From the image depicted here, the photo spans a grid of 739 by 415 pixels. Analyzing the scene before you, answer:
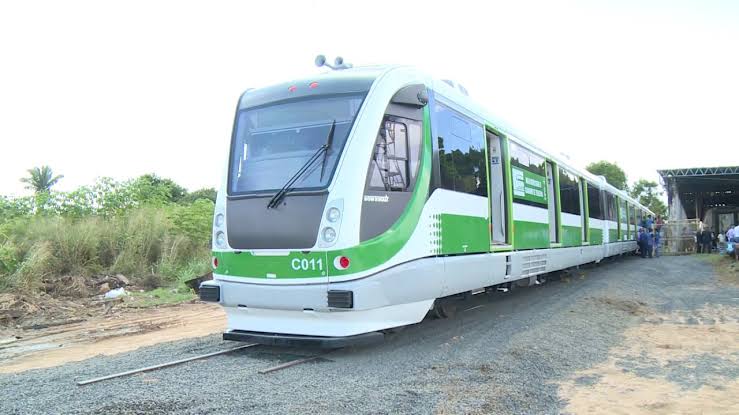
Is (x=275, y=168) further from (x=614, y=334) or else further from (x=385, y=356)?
(x=614, y=334)

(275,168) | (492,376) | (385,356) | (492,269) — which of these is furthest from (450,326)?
(275,168)

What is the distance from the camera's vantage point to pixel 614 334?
7320 millimetres

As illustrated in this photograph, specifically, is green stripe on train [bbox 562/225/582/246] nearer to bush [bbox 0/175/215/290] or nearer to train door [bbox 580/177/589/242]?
train door [bbox 580/177/589/242]

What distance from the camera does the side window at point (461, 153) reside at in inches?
273

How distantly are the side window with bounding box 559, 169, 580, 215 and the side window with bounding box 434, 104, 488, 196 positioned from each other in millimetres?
5130

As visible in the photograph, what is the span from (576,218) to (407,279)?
9348 millimetres

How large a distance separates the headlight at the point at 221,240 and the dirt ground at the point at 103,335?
2.16 meters

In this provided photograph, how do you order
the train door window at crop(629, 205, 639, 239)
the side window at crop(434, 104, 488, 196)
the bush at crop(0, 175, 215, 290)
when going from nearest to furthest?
the side window at crop(434, 104, 488, 196)
the bush at crop(0, 175, 215, 290)
the train door window at crop(629, 205, 639, 239)

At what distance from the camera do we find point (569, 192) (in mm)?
13562

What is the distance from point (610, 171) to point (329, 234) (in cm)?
6592

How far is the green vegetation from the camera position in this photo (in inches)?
505

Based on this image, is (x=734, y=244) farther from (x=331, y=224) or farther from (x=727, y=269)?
(x=331, y=224)

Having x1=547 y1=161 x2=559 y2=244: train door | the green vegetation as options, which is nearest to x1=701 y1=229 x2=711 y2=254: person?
x1=547 y1=161 x2=559 y2=244: train door

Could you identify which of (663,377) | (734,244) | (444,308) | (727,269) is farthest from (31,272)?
(734,244)
